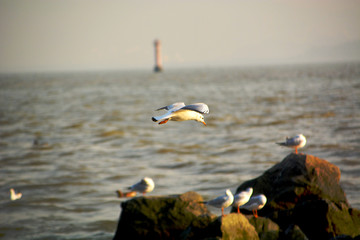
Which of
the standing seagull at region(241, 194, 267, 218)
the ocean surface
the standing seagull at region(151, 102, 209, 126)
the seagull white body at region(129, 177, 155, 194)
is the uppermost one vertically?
the standing seagull at region(151, 102, 209, 126)

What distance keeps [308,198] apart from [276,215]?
3.54 feet

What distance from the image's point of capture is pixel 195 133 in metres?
27.4

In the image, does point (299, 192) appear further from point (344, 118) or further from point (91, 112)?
point (91, 112)

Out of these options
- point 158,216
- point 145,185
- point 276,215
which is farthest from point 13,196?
point 276,215

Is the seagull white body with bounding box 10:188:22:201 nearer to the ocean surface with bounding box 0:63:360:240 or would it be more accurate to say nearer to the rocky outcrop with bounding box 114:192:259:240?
the ocean surface with bounding box 0:63:360:240

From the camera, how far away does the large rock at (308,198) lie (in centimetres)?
838

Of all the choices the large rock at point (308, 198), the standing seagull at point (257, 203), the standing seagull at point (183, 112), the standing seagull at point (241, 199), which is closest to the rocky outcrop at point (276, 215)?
the large rock at point (308, 198)

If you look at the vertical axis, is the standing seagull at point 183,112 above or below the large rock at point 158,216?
above

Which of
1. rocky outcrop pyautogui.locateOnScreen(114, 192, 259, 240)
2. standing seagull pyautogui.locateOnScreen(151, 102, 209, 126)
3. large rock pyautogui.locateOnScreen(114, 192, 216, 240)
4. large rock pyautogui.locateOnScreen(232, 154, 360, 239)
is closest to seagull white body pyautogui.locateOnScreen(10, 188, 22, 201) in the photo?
rocky outcrop pyautogui.locateOnScreen(114, 192, 259, 240)

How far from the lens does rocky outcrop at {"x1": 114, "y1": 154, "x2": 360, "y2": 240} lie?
7.68 m

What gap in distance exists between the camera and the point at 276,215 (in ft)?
29.0

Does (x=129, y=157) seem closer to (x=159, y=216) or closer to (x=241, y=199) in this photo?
(x=241, y=199)

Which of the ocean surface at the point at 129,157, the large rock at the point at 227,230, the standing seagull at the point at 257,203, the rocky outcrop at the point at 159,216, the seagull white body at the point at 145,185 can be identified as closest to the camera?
the large rock at the point at 227,230

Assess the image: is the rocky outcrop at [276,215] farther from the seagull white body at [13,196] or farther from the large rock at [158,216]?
the seagull white body at [13,196]
